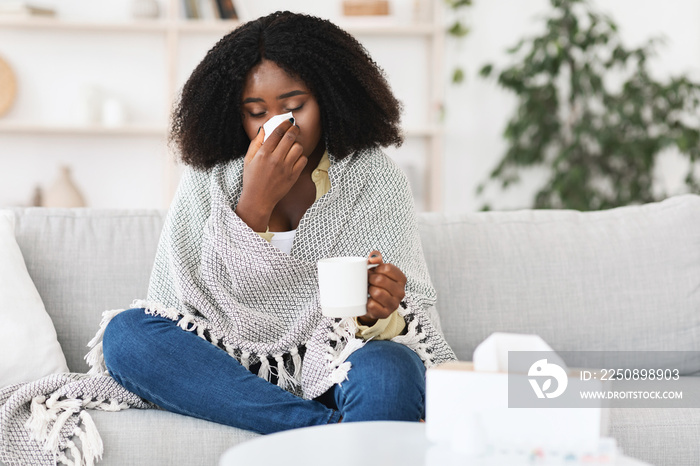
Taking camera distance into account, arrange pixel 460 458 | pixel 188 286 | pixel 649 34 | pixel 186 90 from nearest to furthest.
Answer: pixel 460 458 → pixel 188 286 → pixel 186 90 → pixel 649 34

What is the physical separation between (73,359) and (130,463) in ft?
1.43

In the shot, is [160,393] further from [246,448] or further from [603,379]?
[603,379]

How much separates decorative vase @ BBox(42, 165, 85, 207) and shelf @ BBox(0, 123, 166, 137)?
0.17 meters

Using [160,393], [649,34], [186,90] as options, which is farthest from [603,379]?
[649,34]

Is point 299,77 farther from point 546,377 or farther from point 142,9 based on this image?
point 142,9

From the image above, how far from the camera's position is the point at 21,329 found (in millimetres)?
1401

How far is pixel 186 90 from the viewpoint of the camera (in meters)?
1.54

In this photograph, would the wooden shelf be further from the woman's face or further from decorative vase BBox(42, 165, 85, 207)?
the woman's face

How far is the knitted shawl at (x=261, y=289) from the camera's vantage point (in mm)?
1225

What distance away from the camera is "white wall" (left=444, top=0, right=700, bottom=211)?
11.2 ft

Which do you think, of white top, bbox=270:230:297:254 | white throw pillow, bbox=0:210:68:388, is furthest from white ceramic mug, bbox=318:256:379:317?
white throw pillow, bbox=0:210:68:388

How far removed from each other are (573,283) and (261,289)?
0.72 meters

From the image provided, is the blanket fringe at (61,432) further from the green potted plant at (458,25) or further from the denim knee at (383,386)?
the green potted plant at (458,25)

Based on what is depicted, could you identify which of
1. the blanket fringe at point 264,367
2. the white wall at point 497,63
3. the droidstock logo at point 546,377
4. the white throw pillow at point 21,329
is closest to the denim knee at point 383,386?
the blanket fringe at point 264,367
